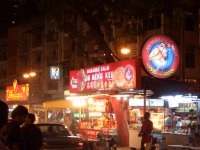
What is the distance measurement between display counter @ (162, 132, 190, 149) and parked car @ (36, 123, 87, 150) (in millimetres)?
5440

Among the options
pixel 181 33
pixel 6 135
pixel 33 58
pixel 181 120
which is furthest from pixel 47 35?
pixel 6 135

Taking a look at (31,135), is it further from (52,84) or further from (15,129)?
(52,84)

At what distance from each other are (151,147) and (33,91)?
27.1m

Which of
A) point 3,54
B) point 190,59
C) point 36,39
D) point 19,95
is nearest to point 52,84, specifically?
point 19,95

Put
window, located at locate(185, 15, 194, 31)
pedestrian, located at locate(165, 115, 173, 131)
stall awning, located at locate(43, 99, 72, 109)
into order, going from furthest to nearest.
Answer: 1. window, located at locate(185, 15, 194, 31)
2. stall awning, located at locate(43, 99, 72, 109)
3. pedestrian, located at locate(165, 115, 173, 131)

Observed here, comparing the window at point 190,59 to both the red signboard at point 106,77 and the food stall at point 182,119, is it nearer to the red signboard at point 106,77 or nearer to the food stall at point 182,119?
the food stall at point 182,119

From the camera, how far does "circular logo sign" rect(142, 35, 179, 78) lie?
634 inches

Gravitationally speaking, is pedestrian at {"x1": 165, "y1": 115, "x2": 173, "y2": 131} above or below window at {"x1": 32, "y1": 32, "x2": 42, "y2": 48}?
below

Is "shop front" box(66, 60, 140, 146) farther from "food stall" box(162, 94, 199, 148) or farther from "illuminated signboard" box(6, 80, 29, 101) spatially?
"illuminated signboard" box(6, 80, 29, 101)

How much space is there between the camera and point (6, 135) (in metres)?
6.83

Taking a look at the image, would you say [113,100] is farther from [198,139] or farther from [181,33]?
[181,33]

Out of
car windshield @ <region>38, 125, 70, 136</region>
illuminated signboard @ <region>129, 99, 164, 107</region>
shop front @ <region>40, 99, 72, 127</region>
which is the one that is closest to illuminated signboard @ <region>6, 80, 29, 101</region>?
shop front @ <region>40, 99, 72, 127</region>

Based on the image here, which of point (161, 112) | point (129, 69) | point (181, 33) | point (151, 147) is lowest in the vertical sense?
point (151, 147)

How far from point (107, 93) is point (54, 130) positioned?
3.89m
